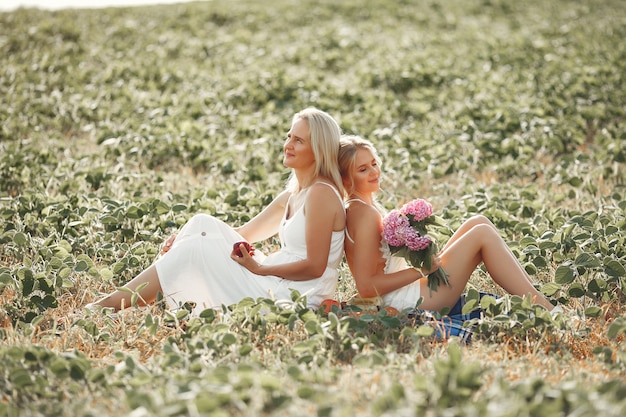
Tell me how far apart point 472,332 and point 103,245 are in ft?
8.35

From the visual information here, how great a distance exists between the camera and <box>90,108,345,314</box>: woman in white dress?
4.18 metres

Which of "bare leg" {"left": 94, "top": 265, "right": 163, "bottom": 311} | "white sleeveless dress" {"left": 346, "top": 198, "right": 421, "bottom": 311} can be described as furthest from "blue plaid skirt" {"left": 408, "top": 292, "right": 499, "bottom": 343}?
"bare leg" {"left": 94, "top": 265, "right": 163, "bottom": 311}

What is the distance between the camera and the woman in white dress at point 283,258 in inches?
165

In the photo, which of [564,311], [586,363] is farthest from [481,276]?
[586,363]

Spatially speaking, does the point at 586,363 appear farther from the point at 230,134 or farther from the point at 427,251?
the point at 230,134

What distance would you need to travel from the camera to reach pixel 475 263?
172 inches

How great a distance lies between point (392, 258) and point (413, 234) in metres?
0.37

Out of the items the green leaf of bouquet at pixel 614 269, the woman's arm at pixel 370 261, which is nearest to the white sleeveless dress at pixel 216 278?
the woman's arm at pixel 370 261

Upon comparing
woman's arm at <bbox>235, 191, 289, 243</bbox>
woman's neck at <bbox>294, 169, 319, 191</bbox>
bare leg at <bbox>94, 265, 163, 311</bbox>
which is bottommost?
bare leg at <bbox>94, 265, 163, 311</bbox>

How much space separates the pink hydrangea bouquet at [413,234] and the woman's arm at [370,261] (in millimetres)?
92

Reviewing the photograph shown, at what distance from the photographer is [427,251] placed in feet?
13.4

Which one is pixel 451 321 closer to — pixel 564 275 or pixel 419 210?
pixel 419 210

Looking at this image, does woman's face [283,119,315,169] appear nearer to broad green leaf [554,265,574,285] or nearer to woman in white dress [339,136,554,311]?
woman in white dress [339,136,554,311]

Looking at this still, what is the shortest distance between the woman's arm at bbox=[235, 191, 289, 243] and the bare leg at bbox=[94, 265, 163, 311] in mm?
760
